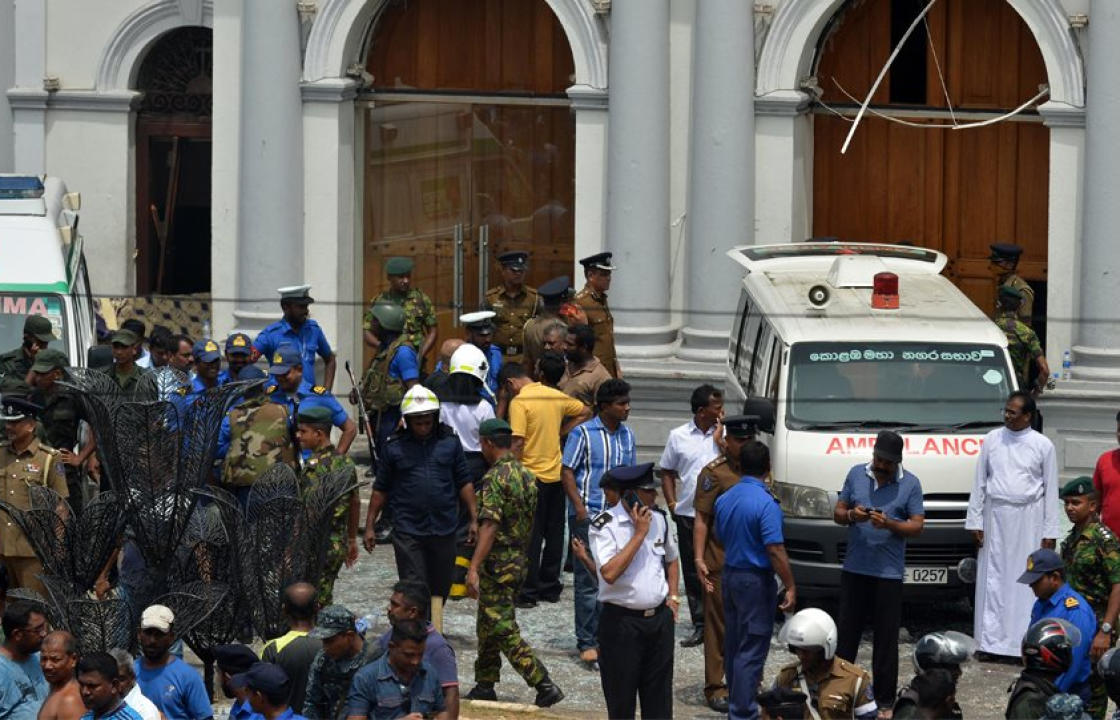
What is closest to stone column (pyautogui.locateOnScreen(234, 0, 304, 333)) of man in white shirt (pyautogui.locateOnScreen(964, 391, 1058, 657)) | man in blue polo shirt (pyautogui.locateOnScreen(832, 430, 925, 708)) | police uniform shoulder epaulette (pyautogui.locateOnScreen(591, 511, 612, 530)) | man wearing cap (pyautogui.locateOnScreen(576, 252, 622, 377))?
man wearing cap (pyautogui.locateOnScreen(576, 252, 622, 377))

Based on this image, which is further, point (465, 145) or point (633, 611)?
point (465, 145)

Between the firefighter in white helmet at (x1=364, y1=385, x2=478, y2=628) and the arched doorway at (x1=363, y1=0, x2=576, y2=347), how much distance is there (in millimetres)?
7166

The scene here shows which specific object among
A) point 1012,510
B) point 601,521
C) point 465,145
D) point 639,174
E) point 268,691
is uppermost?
point 465,145

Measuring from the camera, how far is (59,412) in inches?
647

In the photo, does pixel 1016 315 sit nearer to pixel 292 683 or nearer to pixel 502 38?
pixel 502 38

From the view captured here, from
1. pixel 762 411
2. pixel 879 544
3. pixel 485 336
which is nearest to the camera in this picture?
pixel 879 544

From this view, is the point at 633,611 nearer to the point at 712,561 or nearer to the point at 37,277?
the point at 712,561

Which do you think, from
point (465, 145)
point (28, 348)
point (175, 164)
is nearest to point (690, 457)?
point (28, 348)

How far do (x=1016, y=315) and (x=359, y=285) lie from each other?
6.24 metres

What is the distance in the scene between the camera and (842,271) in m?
17.3

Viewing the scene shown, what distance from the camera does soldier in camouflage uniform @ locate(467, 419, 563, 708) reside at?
575 inches

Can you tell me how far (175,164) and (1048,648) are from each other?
1378 cm

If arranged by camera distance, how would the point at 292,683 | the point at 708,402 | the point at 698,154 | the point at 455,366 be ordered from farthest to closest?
the point at 698,154, the point at 455,366, the point at 708,402, the point at 292,683

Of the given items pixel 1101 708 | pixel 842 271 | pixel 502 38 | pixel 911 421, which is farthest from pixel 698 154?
pixel 1101 708
